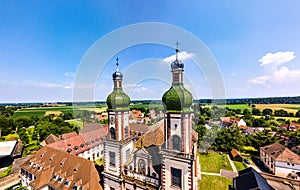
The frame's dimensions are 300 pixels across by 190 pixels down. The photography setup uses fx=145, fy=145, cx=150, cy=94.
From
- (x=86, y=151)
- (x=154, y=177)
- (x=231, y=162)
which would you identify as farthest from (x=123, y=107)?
(x=231, y=162)

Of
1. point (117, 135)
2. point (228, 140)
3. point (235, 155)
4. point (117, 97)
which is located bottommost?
point (235, 155)

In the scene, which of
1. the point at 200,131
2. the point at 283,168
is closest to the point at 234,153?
the point at 283,168

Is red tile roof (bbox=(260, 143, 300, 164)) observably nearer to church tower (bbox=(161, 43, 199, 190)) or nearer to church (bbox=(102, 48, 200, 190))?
church (bbox=(102, 48, 200, 190))

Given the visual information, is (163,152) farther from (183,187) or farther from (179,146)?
(183,187)

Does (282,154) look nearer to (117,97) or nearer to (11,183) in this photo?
(117,97)

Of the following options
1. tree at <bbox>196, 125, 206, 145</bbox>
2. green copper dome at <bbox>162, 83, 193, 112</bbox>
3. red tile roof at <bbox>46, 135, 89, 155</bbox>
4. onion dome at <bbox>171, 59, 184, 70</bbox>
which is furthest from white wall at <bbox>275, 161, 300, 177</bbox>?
red tile roof at <bbox>46, 135, 89, 155</bbox>

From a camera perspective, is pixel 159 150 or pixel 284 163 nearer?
pixel 159 150
